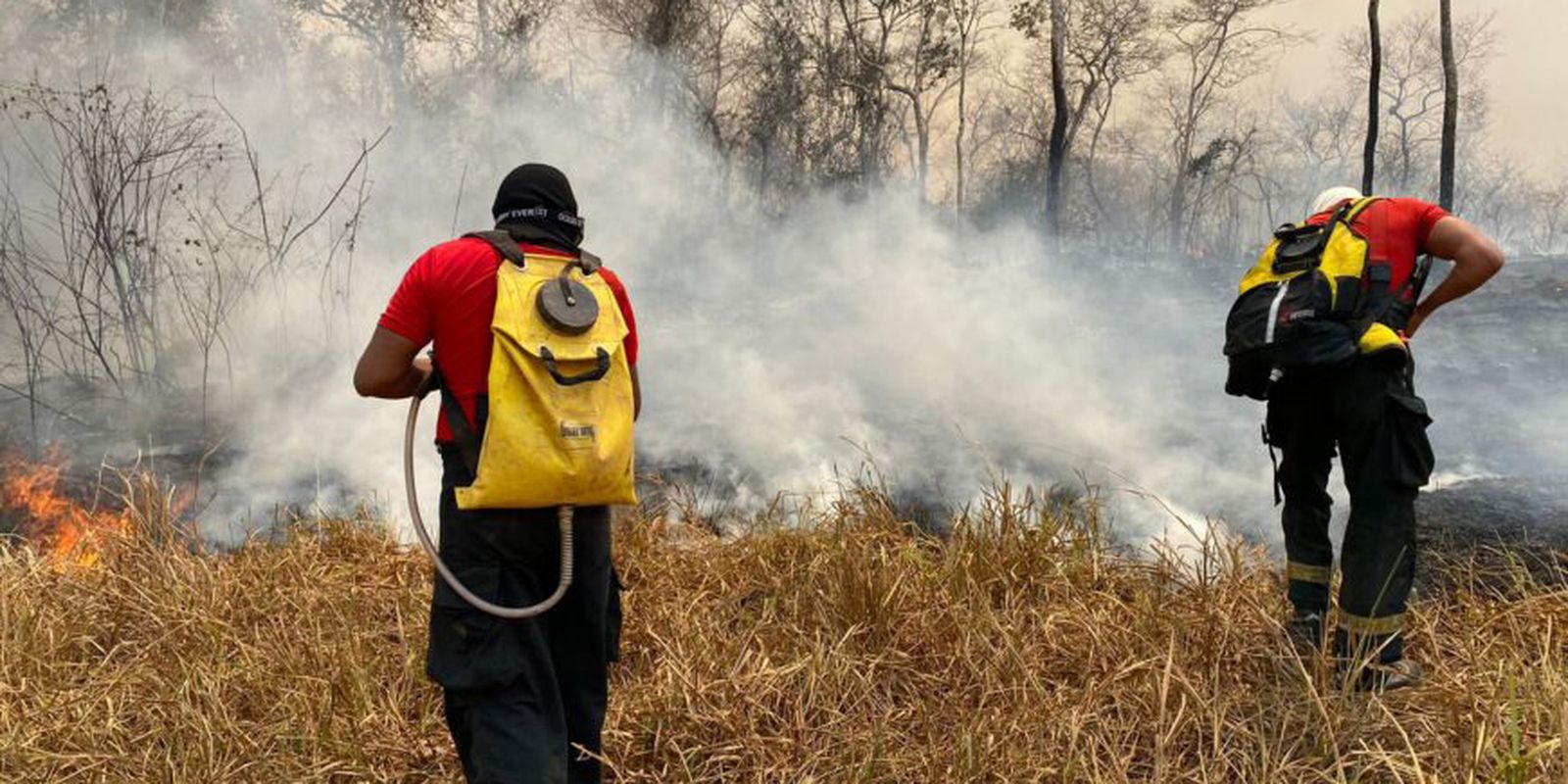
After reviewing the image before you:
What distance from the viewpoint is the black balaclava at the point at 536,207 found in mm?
2107

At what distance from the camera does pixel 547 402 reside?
189 cm

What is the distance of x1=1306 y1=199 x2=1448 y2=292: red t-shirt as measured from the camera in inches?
111

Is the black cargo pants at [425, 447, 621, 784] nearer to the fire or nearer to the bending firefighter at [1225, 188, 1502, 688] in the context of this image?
the bending firefighter at [1225, 188, 1502, 688]

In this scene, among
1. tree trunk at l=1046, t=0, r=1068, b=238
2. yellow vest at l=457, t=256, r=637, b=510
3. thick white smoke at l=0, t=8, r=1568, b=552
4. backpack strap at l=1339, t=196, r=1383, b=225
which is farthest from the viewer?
tree trunk at l=1046, t=0, r=1068, b=238

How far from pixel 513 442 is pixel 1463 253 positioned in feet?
9.41

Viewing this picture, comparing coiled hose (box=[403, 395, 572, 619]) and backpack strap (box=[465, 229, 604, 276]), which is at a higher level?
backpack strap (box=[465, 229, 604, 276])

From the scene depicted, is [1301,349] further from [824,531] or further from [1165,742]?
[824,531]

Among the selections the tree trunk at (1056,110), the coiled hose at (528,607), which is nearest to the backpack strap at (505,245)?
the coiled hose at (528,607)

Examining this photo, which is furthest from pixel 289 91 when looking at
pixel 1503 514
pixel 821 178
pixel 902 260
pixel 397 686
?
pixel 821 178

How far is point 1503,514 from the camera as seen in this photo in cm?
490

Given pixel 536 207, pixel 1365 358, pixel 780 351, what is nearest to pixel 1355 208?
pixel 1365 358

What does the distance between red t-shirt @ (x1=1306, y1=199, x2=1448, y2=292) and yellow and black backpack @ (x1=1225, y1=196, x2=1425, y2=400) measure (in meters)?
0.04

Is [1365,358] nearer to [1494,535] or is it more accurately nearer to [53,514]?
[1494,535]

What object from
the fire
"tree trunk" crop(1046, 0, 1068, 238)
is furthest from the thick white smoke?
"tree trunk" crop(1046, 0, 1068, 238)
